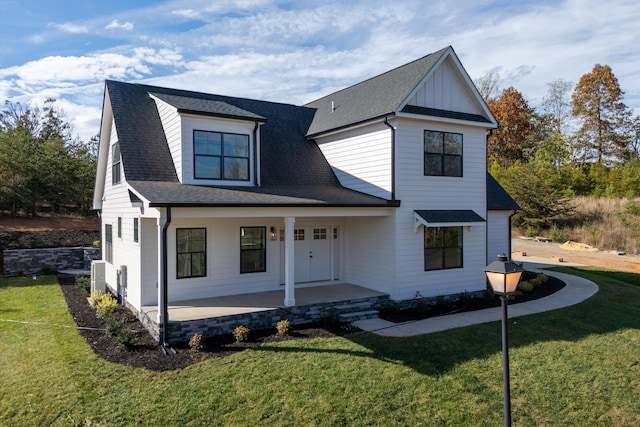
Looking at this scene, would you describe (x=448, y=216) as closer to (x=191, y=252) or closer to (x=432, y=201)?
(x=432, y=201)

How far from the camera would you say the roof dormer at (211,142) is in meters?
10.8

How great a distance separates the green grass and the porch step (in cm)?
125

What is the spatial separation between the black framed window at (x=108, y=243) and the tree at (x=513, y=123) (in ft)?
122

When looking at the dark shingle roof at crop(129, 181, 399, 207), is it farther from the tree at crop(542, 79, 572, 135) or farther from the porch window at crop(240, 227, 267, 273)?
the tree at crop(542, 79, 572, 135)

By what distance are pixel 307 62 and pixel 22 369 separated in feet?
45.5

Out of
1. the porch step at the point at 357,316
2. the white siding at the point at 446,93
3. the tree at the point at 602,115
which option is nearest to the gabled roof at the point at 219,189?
the porch step at the point at 357,316

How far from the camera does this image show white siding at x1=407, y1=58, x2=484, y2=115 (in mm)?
11825

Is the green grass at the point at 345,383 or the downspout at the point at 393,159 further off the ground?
the downspout at the point at 393,159

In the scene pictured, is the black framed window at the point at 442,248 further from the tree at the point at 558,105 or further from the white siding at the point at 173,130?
the tree at the point at 558,105

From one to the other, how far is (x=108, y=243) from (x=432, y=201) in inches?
430

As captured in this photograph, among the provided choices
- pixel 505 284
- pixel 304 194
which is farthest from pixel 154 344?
pixel 505 284

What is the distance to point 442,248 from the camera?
12.2 metres

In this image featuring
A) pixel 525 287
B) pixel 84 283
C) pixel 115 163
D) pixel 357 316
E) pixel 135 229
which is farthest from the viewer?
pixel 84 283

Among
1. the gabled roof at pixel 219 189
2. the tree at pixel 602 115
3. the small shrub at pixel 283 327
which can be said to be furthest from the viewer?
the tree at pixel 602 115
